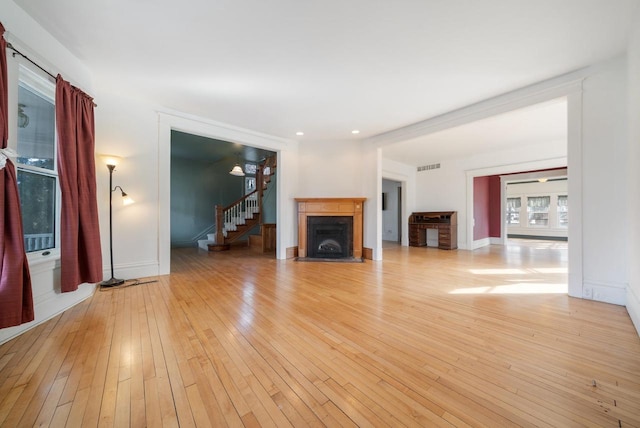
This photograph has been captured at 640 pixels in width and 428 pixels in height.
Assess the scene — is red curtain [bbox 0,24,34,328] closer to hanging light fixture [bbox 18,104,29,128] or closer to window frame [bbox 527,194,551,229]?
hanging light fixture [bbox 18,104,29,128]

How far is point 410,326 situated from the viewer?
213cm

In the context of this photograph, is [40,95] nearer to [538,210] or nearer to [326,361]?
[326,361]

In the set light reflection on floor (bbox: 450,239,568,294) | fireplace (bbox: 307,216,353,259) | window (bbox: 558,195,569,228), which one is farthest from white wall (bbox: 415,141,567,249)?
window (bbox: 558,195,569,228)

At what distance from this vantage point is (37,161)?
2.44 meters

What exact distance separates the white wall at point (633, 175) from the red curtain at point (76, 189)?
211 inches

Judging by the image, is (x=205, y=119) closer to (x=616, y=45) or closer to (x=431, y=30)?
(x=431, y=30)

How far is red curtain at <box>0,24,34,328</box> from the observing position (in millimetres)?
1691

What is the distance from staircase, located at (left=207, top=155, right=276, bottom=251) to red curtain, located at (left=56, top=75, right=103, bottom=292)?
4043 millimetres

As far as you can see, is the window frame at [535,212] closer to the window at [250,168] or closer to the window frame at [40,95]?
the window at [250,168]

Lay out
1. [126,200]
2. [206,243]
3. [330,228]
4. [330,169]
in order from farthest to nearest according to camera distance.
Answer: [206,243] → [330,169] → [330,228] → [126,200]

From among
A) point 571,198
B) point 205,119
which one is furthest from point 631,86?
point 205,119

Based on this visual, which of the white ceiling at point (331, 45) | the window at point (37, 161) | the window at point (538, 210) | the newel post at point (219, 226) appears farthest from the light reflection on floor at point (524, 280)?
the window at point (538, 210)

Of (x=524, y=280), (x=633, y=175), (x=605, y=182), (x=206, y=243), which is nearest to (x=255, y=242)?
(x=206, y=243)

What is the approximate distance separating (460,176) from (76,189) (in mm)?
8273
